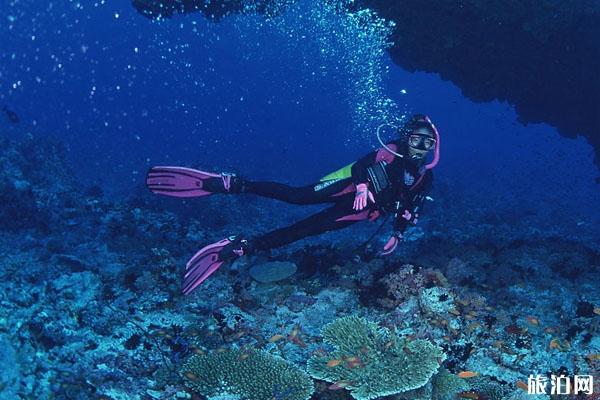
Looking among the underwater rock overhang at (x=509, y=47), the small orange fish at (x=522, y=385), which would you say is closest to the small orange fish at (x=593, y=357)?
the small orange fish at (x=522, y=385)

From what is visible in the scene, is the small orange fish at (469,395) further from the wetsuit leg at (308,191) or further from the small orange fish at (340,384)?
the wetsuit leg at (308,191)

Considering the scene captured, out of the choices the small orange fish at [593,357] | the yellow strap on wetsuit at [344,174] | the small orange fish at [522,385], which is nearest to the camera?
the small orange fish at [522,385]

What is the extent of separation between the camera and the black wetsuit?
24.5 ft

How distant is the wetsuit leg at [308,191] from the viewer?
7.95 meters

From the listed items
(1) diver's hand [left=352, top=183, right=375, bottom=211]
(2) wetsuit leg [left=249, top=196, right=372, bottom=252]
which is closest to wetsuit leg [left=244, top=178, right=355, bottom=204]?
(2) wetsuit leg [left=249, top=196, right=372, bottom=252]

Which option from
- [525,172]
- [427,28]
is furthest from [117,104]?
[427,28]

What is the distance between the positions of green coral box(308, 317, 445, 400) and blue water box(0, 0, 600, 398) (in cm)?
69

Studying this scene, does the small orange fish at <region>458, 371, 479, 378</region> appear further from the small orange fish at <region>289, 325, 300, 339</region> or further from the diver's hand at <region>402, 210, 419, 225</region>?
the diver's hand at <region>402, 210, 419, 225</region>

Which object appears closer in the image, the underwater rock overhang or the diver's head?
the diver's head

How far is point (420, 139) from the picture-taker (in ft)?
23.5

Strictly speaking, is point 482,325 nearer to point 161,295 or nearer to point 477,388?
point 477,388

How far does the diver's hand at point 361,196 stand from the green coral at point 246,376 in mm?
2816

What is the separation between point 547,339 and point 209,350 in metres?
5.12

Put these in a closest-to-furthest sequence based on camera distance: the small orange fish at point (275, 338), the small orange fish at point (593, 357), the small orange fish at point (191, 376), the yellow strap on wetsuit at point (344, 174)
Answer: the small orange fish at point (191, 376), the small orange fish at point (593, 357), the small orange fish at point (275, 338), the yellow strap on wetsuit at point (344, 174)
